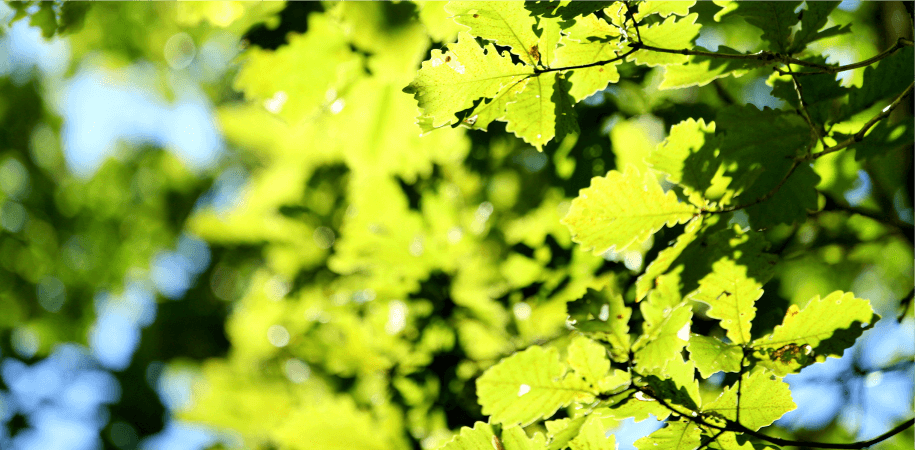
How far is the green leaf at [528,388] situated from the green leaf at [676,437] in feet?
0.33

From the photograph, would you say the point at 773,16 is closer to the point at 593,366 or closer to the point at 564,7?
the point at 564,7

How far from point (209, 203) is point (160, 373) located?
5.89 feet

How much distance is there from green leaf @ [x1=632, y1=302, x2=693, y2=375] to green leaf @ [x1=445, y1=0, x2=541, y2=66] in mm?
437

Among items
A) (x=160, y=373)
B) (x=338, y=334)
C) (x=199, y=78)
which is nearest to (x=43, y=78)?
(x=199, y=78)

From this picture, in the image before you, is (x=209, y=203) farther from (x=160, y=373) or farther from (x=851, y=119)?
(x=851, y=119)

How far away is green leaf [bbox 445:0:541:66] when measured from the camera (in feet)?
2.37

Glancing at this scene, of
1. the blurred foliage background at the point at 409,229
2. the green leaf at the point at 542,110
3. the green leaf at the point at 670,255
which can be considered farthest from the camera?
the blurred foliage background at the point at 409,229

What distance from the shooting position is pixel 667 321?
2.68 feet

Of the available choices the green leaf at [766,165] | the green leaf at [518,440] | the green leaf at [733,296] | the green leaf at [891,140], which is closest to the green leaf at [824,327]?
the green leaf at [733,296]

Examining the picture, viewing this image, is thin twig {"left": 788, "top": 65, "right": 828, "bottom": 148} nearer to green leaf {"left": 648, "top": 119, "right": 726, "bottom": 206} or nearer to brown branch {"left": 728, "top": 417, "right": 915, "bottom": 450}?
green leaf {"left": 648, "top": 119, "right": 726, "bottom": 206}

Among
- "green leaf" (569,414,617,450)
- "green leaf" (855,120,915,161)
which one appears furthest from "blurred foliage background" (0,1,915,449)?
"green leaf" (569,414,617,450)

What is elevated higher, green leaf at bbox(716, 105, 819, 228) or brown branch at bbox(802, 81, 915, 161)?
brown branch at bbox(802, 81, 915, 161)

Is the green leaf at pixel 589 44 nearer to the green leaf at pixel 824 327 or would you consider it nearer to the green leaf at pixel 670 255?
the green leaf at pixel 670 255

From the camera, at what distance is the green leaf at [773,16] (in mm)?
752
